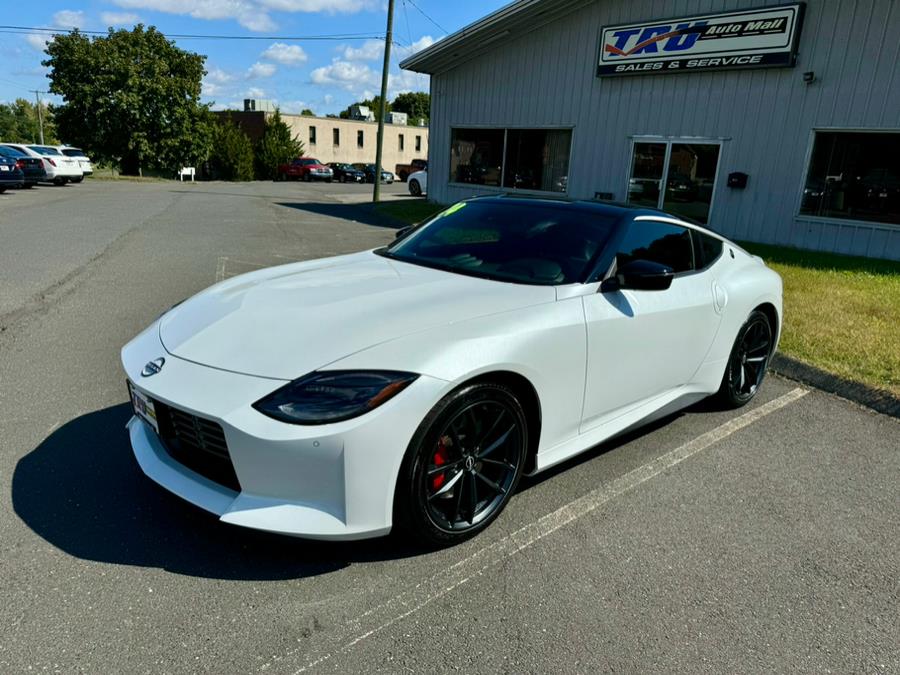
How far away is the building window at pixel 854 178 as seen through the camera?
432 inches

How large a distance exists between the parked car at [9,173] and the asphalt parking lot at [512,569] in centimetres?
2162

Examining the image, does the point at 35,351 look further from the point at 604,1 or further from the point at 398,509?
the point at 604,1

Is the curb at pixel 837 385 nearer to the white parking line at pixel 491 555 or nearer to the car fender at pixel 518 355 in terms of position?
the white parking line at pixel 491 555

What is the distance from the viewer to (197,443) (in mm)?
2463

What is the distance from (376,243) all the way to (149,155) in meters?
39.5

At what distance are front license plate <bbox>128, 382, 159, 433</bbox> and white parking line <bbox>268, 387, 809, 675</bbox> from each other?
114 cm

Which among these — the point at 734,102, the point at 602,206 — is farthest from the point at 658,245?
the point at 734,102

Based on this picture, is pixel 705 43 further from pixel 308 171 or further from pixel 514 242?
pixel 308 171

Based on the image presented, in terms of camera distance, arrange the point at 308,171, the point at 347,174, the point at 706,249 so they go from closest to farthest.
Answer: the point at 706,249
the point at 308,171
the point at 347,174

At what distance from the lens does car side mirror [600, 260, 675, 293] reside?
3158mm

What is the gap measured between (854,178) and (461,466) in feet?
39.1

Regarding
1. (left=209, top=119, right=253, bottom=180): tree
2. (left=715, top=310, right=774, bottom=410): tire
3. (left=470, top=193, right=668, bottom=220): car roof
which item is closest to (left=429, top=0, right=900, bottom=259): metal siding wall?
(left=715, top=310, right=774, bottom=410): tire

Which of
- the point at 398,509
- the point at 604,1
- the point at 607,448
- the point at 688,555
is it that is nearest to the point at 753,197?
the point at 604,1

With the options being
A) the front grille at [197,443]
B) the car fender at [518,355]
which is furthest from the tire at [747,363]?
the front grille at [197,443]
